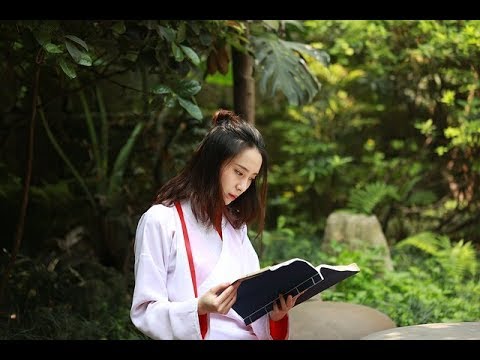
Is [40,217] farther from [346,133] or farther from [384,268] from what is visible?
[346,133]

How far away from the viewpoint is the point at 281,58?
447 centimetres

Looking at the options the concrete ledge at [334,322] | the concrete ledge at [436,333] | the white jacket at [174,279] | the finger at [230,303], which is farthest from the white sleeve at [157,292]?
the concrete ledge at [334,322]

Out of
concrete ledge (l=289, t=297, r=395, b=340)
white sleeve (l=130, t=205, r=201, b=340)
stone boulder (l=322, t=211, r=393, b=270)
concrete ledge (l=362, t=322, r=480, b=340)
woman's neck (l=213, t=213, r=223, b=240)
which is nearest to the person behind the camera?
white sleeve (l=130, t=205, r=201, b=340)

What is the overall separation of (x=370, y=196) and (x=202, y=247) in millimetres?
4928

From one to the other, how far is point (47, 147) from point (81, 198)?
1.98ft

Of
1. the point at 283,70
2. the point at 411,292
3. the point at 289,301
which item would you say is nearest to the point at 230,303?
the point at 289,301

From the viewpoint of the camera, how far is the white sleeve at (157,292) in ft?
8.33

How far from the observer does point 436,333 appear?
2738mm

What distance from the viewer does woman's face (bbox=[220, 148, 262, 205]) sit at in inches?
107

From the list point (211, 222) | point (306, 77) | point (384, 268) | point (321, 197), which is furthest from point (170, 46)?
point (321, 197)

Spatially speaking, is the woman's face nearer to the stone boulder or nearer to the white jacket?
the white jacket

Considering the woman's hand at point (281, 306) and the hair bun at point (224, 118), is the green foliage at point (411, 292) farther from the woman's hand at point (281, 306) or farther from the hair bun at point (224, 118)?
the hair bun at point (224, 118)

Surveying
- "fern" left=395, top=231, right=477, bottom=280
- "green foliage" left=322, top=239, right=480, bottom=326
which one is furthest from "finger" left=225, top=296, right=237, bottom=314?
"fern" left=395, top=231, right=477, bottom=280

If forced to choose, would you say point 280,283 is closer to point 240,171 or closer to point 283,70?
point 240,171
